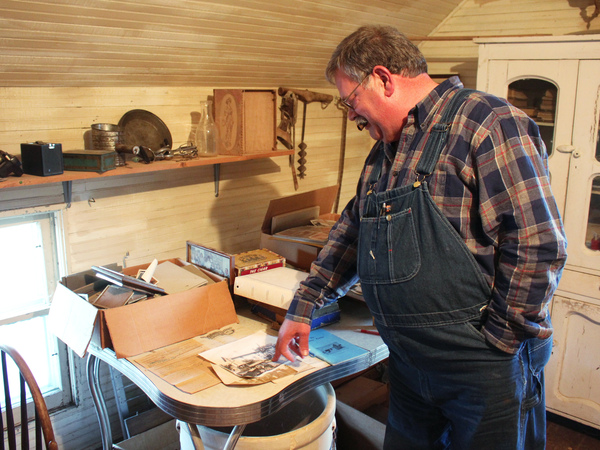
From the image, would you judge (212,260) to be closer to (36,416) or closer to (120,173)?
(120,173)

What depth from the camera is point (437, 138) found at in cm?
133

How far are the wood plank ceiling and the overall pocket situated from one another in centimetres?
118

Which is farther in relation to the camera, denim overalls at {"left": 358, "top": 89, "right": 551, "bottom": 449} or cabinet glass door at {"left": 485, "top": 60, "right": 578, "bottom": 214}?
cabinet glass door at {"left": 485, "top": 60, "right": 578, "bottom": 214}

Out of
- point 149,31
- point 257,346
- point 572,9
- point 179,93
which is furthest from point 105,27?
point 572,9

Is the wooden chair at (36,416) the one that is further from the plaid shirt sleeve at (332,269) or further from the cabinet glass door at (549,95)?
the cabinet glass door at (549,95)

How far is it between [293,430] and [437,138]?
1.08 metres

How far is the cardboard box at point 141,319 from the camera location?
182cm

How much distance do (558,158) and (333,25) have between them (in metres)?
1.27

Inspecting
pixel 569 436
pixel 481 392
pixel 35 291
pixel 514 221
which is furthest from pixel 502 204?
pixel 569 436

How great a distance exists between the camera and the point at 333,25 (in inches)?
105

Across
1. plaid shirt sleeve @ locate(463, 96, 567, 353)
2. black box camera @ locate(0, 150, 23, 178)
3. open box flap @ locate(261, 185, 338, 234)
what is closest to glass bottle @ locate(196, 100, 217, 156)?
open box flap @ locate(261, 185, 338, 234)

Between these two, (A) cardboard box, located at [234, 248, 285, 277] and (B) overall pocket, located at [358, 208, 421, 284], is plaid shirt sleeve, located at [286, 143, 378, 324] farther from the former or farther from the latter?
(A) cardboard box, located at [234, 248, 285, 277]

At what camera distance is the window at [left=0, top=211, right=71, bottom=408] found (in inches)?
90.2

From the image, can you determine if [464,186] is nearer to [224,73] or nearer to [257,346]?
[257,346]
